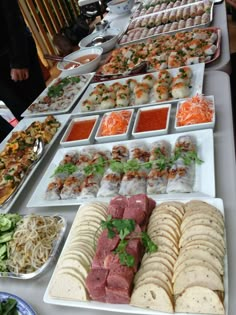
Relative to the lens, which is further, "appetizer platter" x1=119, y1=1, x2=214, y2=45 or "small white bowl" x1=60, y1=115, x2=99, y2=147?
"appetizer platter" x1=119, y1=1, x2=214, y2=45

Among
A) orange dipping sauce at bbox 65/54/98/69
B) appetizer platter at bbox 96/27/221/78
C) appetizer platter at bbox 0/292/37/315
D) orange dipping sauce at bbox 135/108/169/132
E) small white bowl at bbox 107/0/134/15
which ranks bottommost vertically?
appetizer platter at bbox 0/292/37/315

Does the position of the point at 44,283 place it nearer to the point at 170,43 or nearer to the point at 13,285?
the point at 13,285

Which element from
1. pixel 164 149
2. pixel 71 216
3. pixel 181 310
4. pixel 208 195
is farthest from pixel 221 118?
pixel 181 310

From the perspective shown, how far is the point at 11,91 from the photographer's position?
3457mm

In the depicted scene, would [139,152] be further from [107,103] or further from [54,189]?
[107,103]

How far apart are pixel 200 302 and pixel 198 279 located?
68mm

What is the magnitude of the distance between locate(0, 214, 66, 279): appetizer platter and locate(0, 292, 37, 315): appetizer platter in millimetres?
97

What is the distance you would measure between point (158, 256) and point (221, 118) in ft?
3.26

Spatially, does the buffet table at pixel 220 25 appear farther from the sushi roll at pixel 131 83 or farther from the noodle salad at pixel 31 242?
the noodle salad at pixel 31 242

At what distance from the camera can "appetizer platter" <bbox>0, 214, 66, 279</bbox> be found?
1411mm

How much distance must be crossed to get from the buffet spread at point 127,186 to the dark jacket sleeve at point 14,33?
493 millimetres

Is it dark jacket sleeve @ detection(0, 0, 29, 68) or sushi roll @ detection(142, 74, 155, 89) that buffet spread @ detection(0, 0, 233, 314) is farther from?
dark jacket sleeve @ detection(0, 0, 29, 68)

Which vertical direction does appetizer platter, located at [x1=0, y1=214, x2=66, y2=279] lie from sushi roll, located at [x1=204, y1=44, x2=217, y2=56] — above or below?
below

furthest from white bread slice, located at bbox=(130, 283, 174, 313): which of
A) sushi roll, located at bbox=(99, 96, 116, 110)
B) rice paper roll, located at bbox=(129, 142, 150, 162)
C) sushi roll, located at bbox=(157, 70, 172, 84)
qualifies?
sushi roll, located at bbox=(157, 70, 172, 84)
